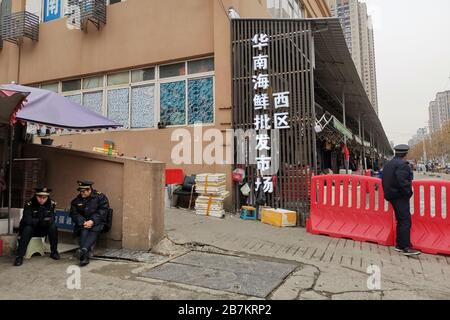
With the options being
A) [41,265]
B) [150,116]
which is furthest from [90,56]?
[41,265]

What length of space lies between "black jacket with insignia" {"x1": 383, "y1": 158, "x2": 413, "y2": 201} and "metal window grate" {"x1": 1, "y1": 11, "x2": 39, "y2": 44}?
47.6ft

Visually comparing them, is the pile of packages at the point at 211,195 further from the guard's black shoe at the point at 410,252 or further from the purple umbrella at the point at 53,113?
the guard's black shoe at the point at 410,252

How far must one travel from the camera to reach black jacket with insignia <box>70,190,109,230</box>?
548 cm

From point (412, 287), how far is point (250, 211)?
5.18 meters

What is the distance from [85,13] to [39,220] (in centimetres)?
1003

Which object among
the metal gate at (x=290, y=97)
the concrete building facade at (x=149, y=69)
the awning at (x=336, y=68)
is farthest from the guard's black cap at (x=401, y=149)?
the concrete building facade at (x=149, y=69)

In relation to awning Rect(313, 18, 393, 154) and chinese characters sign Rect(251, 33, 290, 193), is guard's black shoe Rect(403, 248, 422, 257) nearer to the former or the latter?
chinese characters sign Rect(251, 33, 290, 193)

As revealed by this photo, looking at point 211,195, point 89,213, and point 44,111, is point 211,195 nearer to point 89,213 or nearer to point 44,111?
point 89,213

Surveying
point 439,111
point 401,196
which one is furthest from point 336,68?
point 439,111

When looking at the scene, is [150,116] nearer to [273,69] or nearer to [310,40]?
[273,69]

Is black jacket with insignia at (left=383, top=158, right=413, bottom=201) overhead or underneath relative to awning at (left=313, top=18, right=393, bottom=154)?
underneath

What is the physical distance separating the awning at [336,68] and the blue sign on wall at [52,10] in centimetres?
1074

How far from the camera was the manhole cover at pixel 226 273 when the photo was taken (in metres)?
4.17

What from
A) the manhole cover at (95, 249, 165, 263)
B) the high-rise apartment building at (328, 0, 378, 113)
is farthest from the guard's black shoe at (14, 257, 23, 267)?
the high-rise apartment building at (328, 0, 378, 113)
